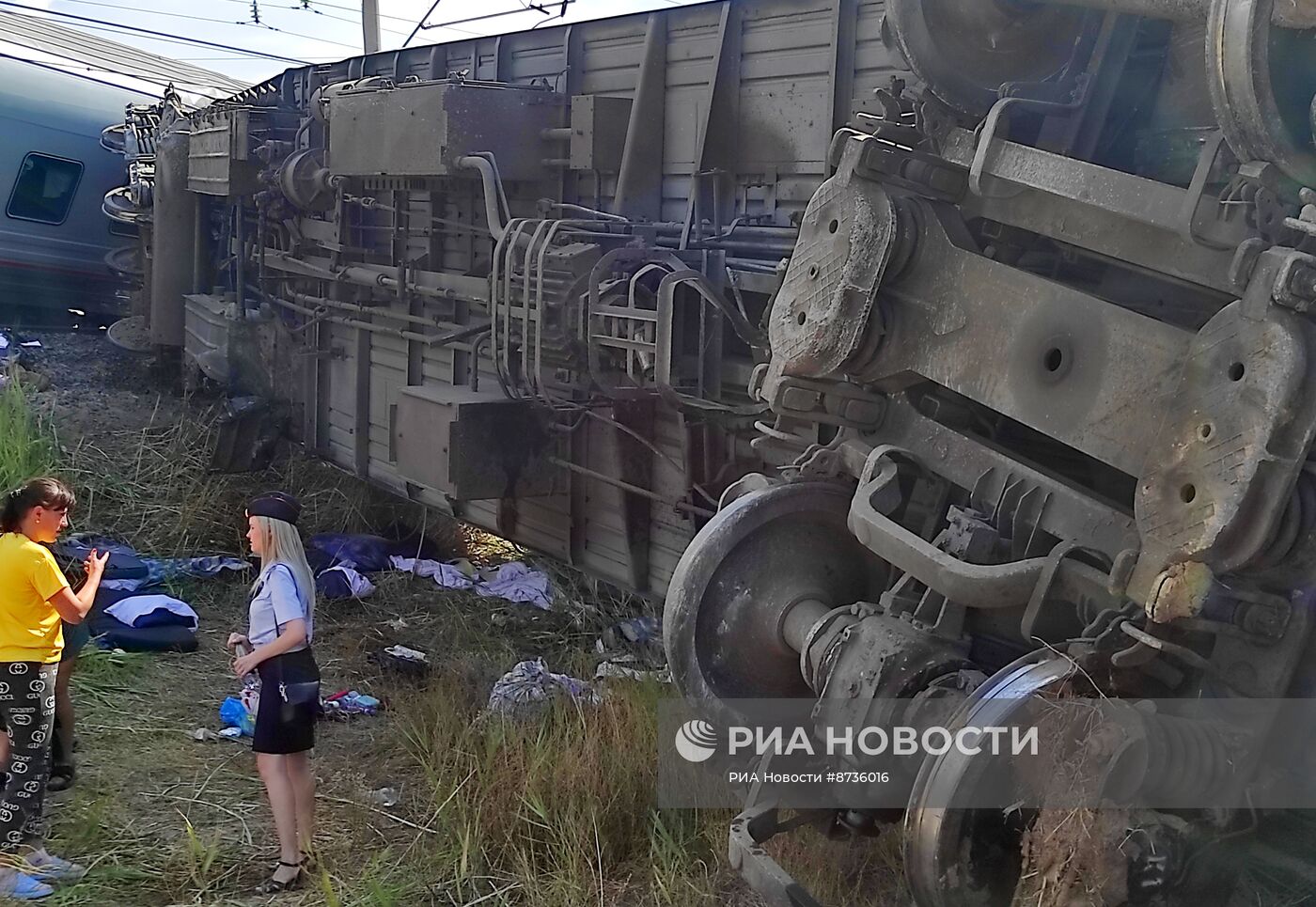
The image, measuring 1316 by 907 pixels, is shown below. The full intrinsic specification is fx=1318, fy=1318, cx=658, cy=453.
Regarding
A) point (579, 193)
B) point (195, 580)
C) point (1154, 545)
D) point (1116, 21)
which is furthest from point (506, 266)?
point (1154, 545)

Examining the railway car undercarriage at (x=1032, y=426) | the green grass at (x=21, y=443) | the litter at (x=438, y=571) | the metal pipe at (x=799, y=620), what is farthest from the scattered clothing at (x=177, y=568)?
the metal pipe at (x=799, y=620)

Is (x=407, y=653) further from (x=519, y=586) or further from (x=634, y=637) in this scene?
(x=519, y=586)

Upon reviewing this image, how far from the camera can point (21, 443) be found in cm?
781

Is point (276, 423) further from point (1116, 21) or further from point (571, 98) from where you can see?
point (1116, 21)

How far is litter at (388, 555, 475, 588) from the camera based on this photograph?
7.34 meters

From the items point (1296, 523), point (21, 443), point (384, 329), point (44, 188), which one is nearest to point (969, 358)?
point (1296, 523)

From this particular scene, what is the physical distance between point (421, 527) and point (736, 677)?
519cm

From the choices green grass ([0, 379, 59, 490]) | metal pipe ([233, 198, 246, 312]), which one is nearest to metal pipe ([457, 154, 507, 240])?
green grass ([0, 379, 59, 490])

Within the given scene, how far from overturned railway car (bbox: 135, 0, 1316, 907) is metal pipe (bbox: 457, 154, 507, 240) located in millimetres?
242

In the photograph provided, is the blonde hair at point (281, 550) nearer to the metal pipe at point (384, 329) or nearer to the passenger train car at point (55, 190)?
the metal pipe at point (384, 329)

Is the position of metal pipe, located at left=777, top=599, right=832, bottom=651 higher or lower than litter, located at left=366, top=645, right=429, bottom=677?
higher

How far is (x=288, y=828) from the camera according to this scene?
12.9 ft

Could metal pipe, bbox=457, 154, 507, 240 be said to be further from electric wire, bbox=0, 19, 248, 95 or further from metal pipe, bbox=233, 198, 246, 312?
electric wire, bbox=0, 19, 248, 95

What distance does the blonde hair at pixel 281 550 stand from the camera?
4.01 m
